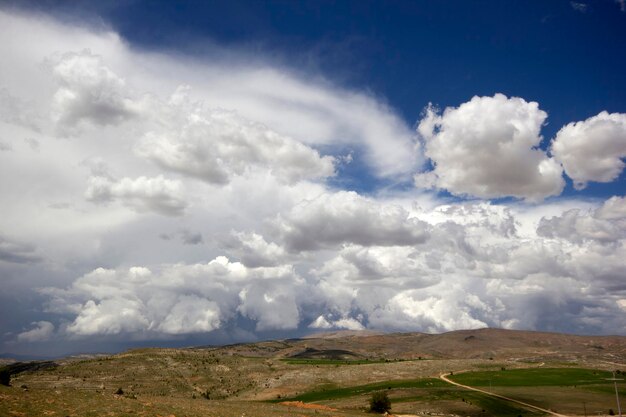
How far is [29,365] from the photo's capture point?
174000mm

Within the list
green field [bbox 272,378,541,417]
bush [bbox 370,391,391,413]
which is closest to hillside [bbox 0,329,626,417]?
green field [bbox 272,378,541,417]

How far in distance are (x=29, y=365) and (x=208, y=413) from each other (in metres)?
169

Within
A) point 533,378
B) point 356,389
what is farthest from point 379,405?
point 533,378

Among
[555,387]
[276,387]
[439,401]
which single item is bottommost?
[276,387]

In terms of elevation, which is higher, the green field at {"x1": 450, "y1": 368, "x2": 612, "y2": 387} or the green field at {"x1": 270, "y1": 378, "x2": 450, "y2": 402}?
the green field at {"x1": 450, "y1": 368, "x2": 612, "y2": 387}

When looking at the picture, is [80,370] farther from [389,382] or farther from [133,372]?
[389,382]

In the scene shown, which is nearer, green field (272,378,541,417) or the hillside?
the hillside

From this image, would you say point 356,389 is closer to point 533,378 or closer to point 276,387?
point 276,387

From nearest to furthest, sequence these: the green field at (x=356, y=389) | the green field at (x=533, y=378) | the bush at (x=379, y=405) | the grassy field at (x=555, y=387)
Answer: the bush at (x=379, y=405)
the grassy field at (x=555, y=387)
the green field at (x=356, y=389)
the green field at (x=533, y=378)

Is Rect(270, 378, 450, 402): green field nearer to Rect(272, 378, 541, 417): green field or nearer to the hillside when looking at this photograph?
Rect(272, 378, 541, 417): green field

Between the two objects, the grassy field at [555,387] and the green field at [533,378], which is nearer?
the grassy field at [555,387]

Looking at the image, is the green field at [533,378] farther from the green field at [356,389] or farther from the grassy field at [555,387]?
the green field at [356,389]

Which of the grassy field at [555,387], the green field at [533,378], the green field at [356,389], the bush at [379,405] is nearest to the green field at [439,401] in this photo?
the green field at [356,389]

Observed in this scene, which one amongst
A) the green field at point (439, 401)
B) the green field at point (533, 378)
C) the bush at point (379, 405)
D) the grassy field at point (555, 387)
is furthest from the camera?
the green field at point (533, 378)
